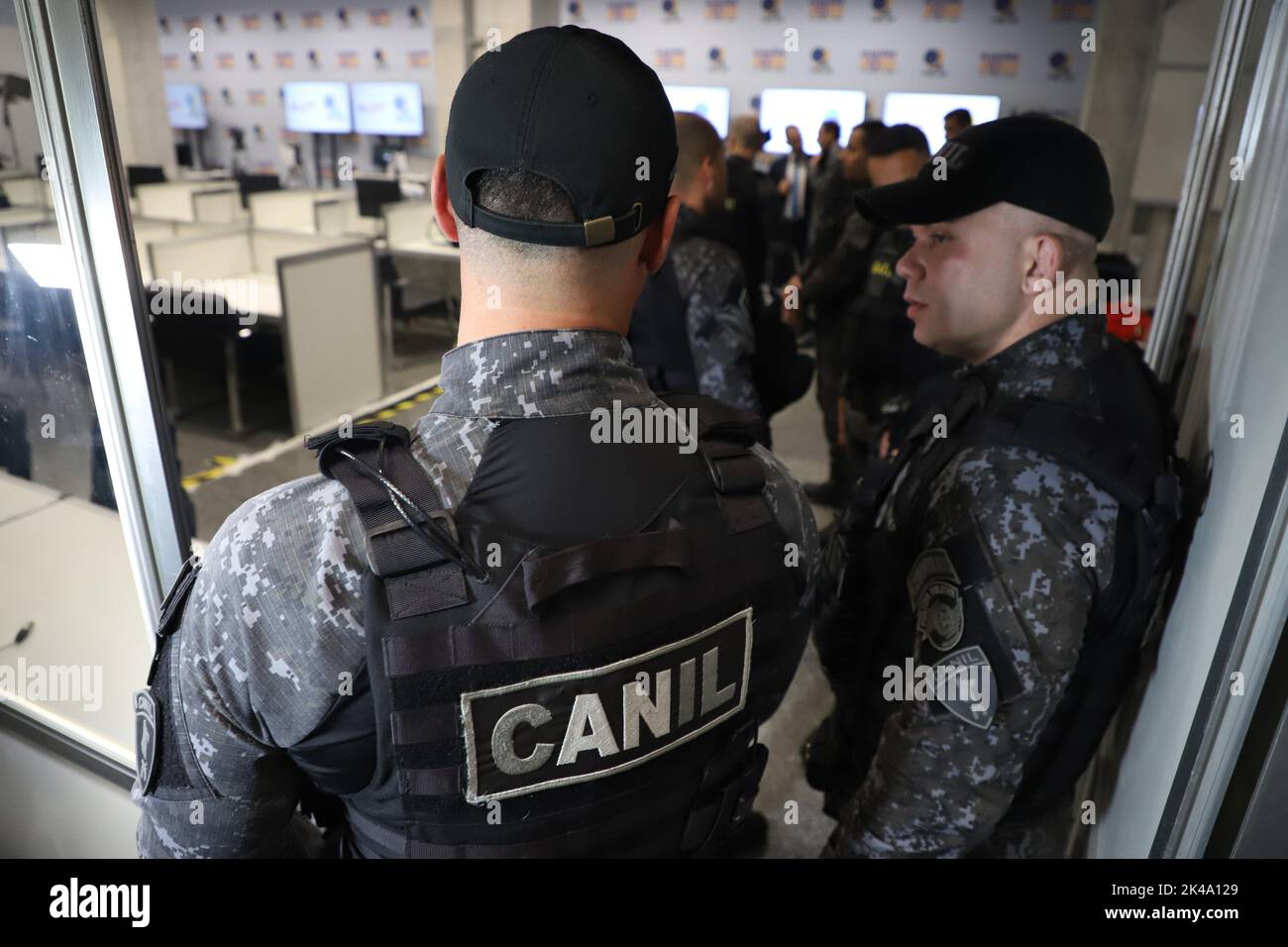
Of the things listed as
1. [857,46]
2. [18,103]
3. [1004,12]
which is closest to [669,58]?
[857,46]

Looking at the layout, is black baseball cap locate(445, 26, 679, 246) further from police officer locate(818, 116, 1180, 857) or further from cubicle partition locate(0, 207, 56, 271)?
cubicle partition locate(0, 207, 56, 271)

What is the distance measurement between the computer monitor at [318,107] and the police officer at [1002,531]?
1116cm

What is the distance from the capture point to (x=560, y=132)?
691 millimetres

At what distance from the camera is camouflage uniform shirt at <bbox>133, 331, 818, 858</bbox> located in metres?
0.67

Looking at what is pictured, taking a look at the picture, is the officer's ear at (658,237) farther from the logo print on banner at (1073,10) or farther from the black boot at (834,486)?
the logo print on banner at (1073,10)

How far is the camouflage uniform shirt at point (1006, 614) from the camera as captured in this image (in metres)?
0.95

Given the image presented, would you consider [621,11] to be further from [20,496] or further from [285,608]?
[285,608]

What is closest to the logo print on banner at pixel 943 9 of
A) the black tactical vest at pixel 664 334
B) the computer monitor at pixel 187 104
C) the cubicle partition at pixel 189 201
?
the cubicle partition at pixel 189 201

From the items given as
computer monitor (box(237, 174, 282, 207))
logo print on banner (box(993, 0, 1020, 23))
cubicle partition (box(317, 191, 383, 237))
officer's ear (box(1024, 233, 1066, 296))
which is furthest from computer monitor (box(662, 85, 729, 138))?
officer's ear (box(1024, 233, 1066, 296))

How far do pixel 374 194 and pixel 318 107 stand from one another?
5.79 m

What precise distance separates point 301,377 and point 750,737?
12.6ft

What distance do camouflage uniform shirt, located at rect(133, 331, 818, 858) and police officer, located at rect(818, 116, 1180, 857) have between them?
0.48 metres
